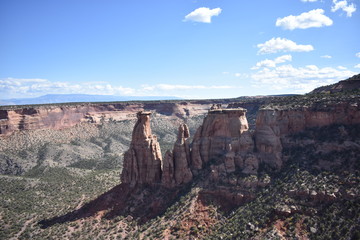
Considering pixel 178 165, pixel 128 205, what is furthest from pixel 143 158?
pixel 128 205

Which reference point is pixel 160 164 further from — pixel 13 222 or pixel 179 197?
pixel 13 222

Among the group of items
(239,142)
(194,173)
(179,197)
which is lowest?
(179,197)

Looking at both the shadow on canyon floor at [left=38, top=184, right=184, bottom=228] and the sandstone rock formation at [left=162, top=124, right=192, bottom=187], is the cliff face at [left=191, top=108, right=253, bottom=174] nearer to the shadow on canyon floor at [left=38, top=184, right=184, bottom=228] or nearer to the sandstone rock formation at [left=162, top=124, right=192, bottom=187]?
the sandstone rock formation at [left=162, top=124, right=192, bottom=187]

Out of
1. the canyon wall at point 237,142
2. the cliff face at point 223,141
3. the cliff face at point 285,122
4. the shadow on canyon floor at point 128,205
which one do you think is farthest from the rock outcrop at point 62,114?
the cliff face at point 285,122

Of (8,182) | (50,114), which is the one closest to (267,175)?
(8,182)

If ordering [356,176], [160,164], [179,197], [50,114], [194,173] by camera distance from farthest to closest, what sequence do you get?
[50,114] → [160,164] → [194,173] → [179,197] → [356,176]
